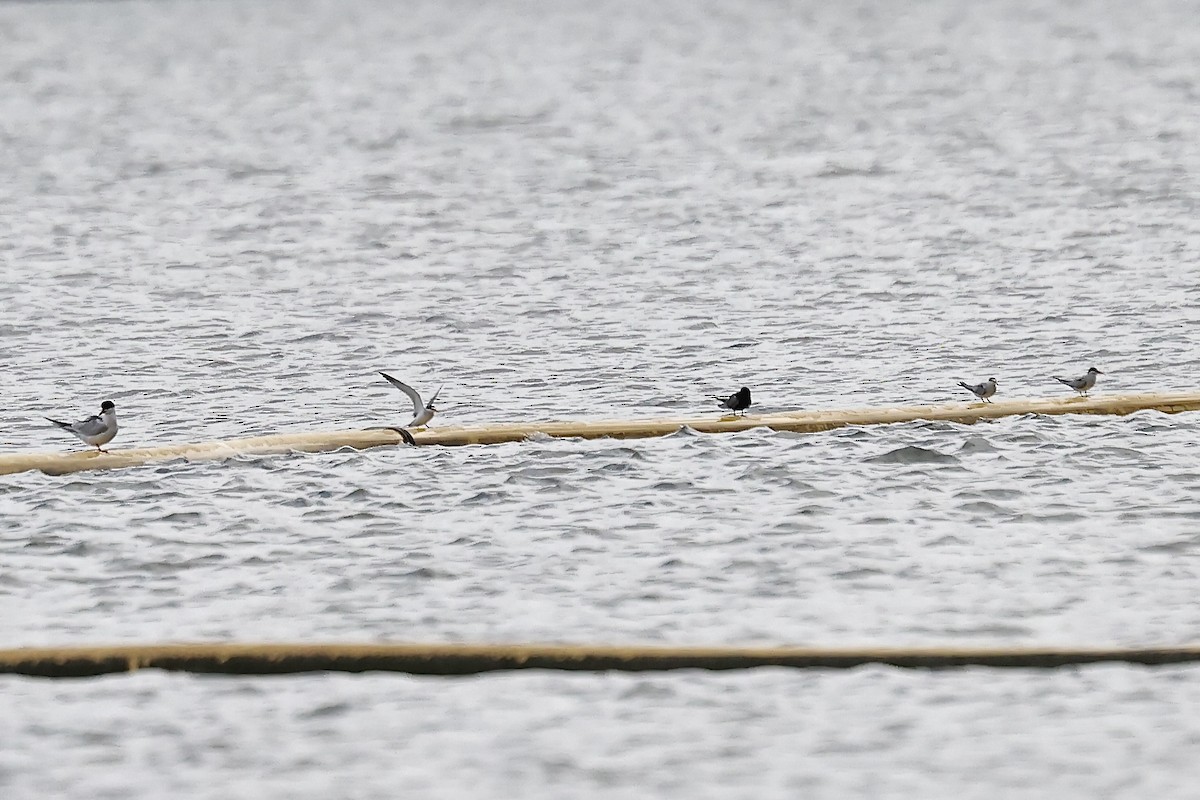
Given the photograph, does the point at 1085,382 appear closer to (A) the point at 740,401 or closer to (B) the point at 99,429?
(A) the point at 740,401

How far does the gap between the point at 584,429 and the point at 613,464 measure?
0.88 meters

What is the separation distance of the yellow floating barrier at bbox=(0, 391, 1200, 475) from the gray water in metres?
0.18

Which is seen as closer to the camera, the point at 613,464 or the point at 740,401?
the point at 613,464

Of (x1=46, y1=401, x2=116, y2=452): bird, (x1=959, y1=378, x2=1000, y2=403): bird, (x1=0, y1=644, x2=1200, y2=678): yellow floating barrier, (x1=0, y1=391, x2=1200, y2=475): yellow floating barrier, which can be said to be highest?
(x1=959, y1=378, x2=1000, y2=403): bird

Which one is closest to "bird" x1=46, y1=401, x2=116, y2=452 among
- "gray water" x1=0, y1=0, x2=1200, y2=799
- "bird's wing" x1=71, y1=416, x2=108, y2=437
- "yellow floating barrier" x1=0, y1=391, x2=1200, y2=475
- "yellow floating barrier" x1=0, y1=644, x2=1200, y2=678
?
"bird's wing" x1=71, y1=416, x2=108, y2=437

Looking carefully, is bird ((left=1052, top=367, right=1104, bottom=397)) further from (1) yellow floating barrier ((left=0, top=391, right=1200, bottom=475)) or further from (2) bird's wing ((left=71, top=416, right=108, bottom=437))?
(2) bird's wing ((left=71, top=416, right=108, bottom=437))

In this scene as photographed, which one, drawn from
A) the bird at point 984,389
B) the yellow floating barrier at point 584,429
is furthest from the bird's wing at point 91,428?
the bird at point 984,389

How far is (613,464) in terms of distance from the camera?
17.2 metres

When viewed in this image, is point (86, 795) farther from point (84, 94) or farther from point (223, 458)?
point (84, 94)

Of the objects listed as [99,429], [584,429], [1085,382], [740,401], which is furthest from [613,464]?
[1085,382]

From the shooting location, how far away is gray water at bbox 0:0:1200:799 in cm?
1122

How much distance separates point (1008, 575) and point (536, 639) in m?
3.40

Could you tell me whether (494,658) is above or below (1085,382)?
below

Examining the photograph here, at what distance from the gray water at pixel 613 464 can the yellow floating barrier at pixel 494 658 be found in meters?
0.10
